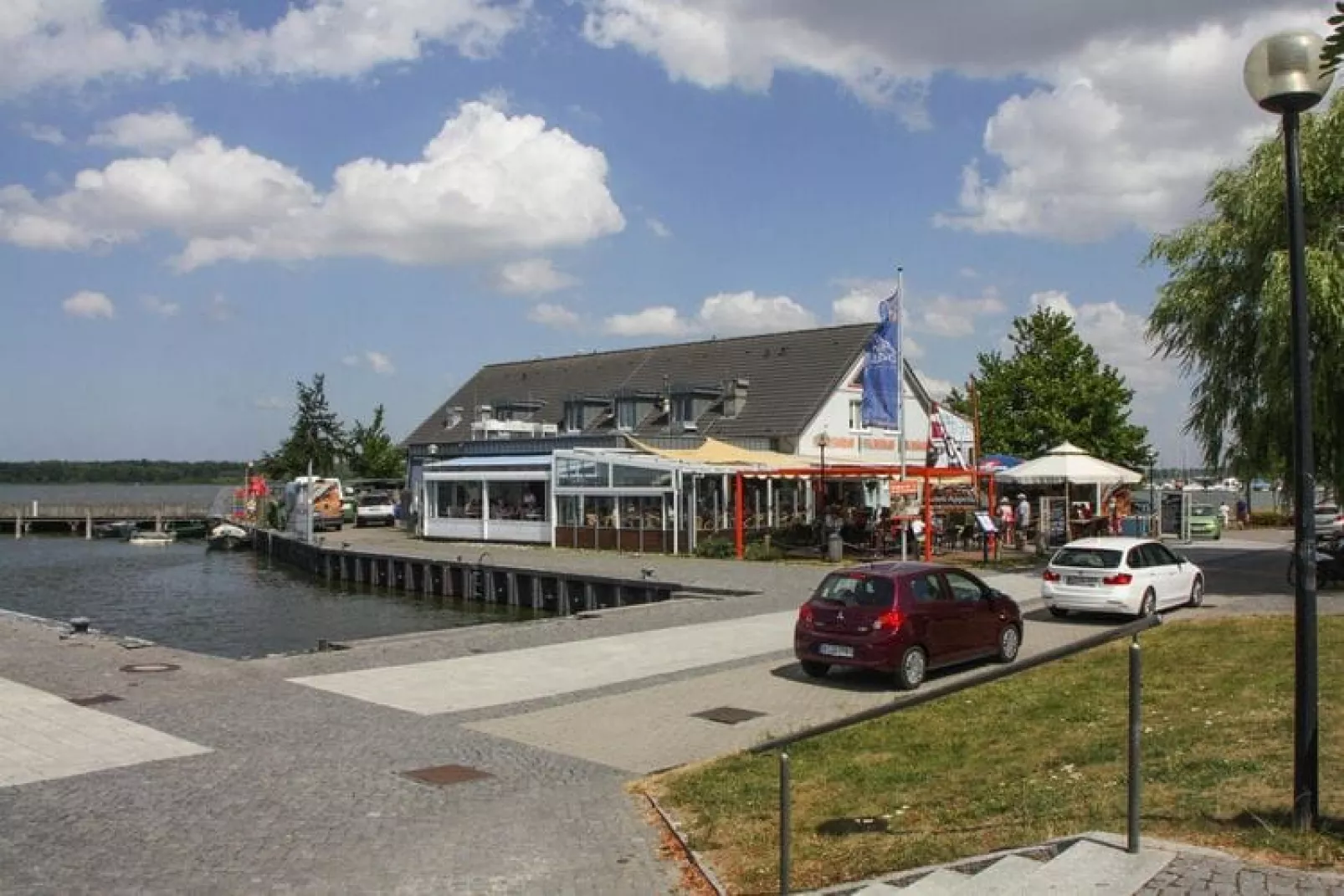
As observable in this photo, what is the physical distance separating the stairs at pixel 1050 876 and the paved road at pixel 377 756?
189cm

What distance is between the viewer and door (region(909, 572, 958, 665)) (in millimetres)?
14734

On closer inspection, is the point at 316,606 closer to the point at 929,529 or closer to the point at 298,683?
the point at 929,529

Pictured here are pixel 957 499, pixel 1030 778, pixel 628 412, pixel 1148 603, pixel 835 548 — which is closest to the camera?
pixel 1030 778

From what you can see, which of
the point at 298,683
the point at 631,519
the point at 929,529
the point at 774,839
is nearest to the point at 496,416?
the point at 631,519

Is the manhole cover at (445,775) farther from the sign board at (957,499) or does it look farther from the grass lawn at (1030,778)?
the sign board at (957,499)

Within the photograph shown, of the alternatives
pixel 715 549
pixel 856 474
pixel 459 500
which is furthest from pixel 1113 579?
pixel 459 500

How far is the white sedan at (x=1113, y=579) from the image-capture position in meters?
19.9

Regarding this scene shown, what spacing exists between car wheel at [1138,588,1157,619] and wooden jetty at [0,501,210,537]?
235 ft

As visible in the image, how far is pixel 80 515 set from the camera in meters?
82.2

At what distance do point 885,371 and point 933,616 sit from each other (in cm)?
1605

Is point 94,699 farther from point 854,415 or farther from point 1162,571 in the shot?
point 854,415

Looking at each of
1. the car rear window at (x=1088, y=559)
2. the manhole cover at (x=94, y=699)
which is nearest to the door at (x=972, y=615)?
the car rear window at (x=1088, y=559)

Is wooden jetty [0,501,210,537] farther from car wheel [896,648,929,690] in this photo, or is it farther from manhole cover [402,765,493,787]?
manhole cover [402,765,493,787]

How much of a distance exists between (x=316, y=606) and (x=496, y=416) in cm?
2419
